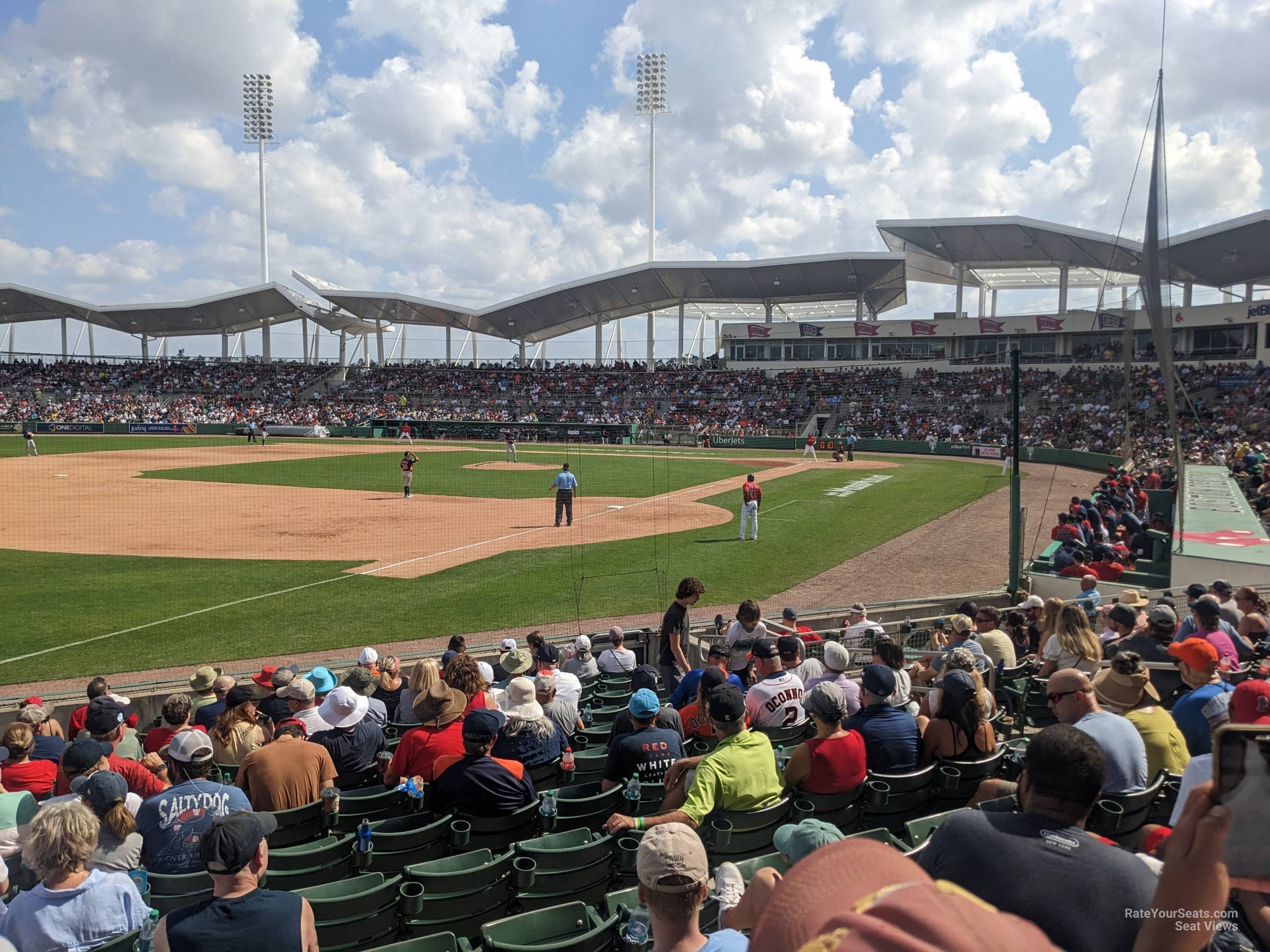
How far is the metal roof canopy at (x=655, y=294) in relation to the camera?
65188 millimetres

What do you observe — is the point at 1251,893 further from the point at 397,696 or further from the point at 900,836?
the point at 397,696

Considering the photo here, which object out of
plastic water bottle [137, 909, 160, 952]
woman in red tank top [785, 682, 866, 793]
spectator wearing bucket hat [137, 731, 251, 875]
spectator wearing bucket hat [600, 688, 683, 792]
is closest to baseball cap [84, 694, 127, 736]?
spectator wearing bucket hat [137, 731, 251, 875]

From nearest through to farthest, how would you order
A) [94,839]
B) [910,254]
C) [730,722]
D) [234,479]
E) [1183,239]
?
[94,839] < [730,722] < [234,479] < [1183,239] < [910,254]

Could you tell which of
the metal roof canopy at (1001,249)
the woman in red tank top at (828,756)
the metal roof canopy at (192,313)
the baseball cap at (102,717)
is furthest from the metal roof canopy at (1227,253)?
the metal roof canopy at (192,313)

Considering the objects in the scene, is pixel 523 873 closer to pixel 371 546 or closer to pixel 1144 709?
pixel 1144 709

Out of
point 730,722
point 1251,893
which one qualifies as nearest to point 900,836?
point 730,722

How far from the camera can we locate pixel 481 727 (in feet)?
17.1

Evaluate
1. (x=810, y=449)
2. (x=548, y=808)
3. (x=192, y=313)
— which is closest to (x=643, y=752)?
(x=548, y=808)

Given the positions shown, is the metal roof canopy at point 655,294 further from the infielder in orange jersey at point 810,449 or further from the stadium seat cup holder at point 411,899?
the stadium seat cup holder at point 411,899

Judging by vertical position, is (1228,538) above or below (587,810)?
above

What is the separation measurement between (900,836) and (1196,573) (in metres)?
11.4

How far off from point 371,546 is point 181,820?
17737 mm

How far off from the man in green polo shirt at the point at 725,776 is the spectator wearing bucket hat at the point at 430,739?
152cm

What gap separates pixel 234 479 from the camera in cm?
3519
